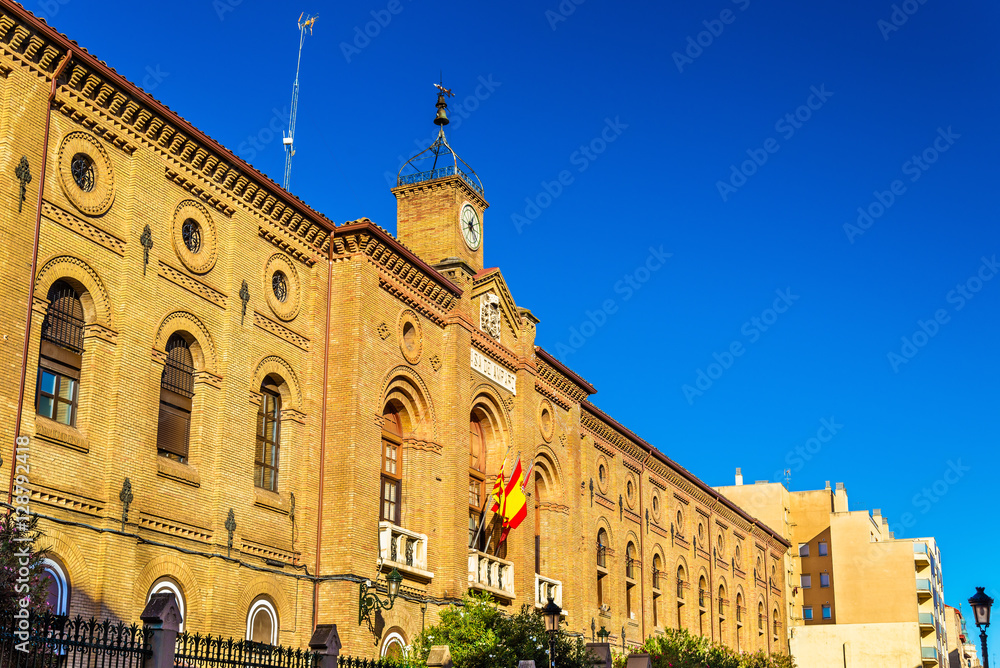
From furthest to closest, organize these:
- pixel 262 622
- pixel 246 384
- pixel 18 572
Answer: pixel 246 384 < pixel 262 622 < pixel 18 572

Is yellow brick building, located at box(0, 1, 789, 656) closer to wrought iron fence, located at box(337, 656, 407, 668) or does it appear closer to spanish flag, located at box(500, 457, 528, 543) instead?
spanish flag, located at box(500, 457, 528, 543)

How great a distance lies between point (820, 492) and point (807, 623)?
30.5 ft

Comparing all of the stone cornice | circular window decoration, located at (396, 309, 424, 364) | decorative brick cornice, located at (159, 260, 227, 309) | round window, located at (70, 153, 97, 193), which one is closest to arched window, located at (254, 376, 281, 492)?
decorative brick cornice, located at (159, 260, 227, 309)

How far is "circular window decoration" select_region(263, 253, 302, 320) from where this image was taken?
2730 cm

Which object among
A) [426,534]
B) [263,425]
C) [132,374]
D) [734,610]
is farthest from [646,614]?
[132,374]

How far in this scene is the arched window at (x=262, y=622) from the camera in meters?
25.1

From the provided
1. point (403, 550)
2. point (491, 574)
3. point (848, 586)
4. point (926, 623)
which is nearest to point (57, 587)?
point (403, 550)

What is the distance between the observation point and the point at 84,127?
22.4 meters

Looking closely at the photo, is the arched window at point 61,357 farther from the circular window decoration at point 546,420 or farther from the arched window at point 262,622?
the circular window decoration at point 546,420

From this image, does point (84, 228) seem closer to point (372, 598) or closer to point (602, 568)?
point (372, 598)

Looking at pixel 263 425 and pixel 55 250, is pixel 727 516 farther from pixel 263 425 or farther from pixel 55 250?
pixel 55 250

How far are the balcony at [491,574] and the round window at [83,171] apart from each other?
15644 mm

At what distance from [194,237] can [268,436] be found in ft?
16.5

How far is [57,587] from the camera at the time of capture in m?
20.1
